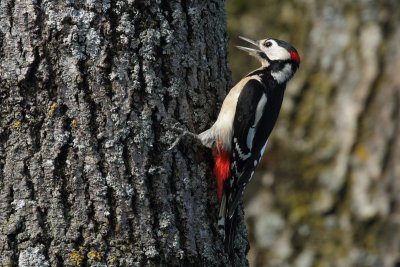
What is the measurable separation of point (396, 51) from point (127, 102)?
3.43m

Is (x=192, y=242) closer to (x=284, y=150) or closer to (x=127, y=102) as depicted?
(x=127, y=102)

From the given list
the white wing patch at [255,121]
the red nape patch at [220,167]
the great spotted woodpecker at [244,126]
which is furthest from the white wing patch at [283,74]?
the red nape patch at [220,167]

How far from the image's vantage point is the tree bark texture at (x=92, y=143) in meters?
2.92

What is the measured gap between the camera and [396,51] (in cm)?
593

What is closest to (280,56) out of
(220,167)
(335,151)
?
(220,167)

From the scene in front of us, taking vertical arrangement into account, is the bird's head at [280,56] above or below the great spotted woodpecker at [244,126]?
above

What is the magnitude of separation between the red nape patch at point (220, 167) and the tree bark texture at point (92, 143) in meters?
0.22

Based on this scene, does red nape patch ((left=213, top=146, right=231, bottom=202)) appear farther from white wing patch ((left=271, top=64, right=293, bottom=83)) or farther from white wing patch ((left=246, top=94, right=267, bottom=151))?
white wing patch ((left=271, top=64, right=293, bottom=83))

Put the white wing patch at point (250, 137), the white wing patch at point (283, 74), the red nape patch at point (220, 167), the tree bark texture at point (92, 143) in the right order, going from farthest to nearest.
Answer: the white wing patch at point (283, 74), the white wing patch at point (250, 137), the red nape patch at point (220, 167), the tree bark texture at point (92, 143)

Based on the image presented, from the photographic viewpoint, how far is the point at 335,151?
5980 millimetres

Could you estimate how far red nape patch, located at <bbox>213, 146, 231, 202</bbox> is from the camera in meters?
3.42

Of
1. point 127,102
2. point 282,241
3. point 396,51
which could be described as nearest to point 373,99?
point 396,51

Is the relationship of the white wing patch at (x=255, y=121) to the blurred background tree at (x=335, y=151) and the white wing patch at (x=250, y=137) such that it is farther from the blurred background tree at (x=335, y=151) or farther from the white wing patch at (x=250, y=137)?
the blurred background tree at (x=335, y=151)

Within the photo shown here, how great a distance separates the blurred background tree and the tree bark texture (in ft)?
9.38
